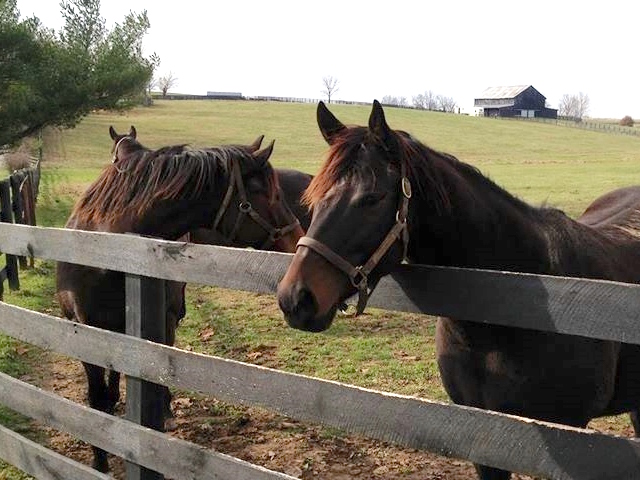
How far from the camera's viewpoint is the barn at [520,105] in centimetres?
10819

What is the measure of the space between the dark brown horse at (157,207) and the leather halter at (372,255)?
235 cm

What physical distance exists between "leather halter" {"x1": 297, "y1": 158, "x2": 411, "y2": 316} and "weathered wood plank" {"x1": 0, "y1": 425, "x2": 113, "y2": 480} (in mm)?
1825

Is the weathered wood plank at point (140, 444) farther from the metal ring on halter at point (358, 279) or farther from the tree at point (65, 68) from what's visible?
the tree at point (65, 68)

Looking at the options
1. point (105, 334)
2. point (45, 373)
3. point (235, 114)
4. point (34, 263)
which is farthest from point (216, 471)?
point (235, 114)

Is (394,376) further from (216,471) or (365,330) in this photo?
(216,471)

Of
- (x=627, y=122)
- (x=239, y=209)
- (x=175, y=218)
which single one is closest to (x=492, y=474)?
(x=239, y=209)

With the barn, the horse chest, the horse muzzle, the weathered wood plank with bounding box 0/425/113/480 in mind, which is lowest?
the weathered wood plank with bounding box 0/425/113/480

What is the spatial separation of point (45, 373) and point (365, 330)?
369 cm

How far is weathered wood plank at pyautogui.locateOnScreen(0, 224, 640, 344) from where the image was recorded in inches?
75.3

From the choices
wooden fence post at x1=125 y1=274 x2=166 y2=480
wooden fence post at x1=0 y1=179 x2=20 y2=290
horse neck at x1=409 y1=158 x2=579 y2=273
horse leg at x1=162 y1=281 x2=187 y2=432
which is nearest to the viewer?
horse neck at x1=409 y1=158 x2=579 y2=273

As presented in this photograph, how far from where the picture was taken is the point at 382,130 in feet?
8.18

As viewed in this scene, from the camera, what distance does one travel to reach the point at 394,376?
6566 millimetres

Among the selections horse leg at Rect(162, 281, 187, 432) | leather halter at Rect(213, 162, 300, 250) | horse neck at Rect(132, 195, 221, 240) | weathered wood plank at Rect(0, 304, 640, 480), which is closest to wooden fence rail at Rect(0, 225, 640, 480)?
weathered wood plank at Rect(0, 304, 640, 480)

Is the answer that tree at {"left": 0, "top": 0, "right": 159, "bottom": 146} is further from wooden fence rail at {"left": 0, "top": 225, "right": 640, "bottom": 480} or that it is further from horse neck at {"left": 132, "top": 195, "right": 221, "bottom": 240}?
wooden fence rail at {"left": 0, "top": 225, "right": 640, "bottom": 480}
